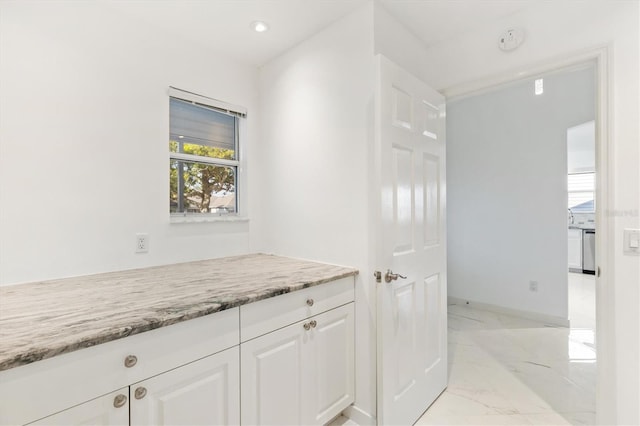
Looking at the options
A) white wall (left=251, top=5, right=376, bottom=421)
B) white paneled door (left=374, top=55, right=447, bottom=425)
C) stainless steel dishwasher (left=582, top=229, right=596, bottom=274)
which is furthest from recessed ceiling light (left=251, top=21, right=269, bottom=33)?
stainless steel dishwasher (left=582, top=229, right=596, bottom=274)

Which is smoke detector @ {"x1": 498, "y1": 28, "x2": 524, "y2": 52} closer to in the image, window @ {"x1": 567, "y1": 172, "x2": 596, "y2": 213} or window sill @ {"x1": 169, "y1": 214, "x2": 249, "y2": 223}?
window sill @ {"x1": 169, "y1": 214, "x2": 249, "y2": 223}

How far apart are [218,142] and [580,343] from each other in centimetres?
367

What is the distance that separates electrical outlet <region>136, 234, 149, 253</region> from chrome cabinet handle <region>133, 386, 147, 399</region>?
1103mm

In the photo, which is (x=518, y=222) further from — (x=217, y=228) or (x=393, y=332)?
(x=217, y=228)

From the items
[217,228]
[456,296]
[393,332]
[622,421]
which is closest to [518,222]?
[456,296]

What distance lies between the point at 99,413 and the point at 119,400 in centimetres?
6

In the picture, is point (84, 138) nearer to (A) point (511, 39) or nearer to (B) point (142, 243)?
(B) point (142, 243)

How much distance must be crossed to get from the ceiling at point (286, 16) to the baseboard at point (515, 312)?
3.04 m

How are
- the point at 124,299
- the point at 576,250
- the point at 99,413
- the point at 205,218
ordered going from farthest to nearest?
the point at 576,250 < the point at 205,218 < the point at 124,299 < the point at 99,413

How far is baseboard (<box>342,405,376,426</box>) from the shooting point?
173cm

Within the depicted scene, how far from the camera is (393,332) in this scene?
5.49 feet

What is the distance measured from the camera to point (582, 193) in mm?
5977

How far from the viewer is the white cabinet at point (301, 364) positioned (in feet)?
4.42

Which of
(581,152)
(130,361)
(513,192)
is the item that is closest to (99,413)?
(130,361)
